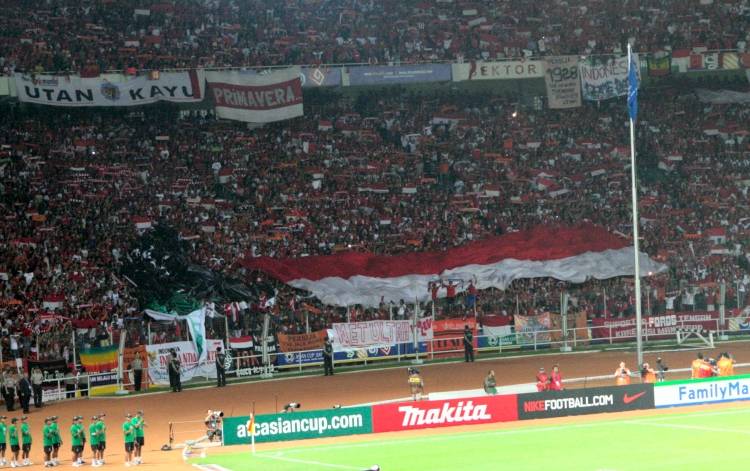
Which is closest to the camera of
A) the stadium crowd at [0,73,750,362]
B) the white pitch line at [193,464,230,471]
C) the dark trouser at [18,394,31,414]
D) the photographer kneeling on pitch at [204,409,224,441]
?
the white pitch line at [193,464,230,471]

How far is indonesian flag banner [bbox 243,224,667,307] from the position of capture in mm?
47375

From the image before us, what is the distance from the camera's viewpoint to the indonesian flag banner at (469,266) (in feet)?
155

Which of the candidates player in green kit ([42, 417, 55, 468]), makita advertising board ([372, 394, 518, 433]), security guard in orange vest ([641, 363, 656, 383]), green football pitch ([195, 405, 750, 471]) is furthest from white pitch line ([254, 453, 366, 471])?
security guard in orange vest ([641, 363, 656, 383])

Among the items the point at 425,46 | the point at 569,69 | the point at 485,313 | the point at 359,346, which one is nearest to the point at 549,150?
the point at 569,69

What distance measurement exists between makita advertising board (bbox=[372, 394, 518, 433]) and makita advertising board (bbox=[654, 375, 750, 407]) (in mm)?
5082

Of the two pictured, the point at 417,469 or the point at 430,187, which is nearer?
the point at 417,469

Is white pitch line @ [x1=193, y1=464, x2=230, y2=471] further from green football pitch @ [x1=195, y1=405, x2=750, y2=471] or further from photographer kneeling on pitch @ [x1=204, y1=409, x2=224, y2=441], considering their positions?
photographer kneeling on pitch @ [x1=204, y1=409, x2=224, y2=441]

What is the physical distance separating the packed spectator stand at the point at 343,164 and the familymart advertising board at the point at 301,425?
43.8 ft

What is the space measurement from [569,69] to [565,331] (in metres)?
19.6

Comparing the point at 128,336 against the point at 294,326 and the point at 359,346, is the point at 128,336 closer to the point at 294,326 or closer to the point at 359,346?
the point at 294,326

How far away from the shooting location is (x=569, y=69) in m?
62.3

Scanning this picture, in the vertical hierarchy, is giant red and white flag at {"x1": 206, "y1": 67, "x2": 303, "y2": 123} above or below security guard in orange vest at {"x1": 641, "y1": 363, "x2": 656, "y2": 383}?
above

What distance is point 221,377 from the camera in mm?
41625

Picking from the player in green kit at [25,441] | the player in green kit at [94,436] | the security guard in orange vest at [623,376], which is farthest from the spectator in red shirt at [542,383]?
the player in green kit at [25,441]
